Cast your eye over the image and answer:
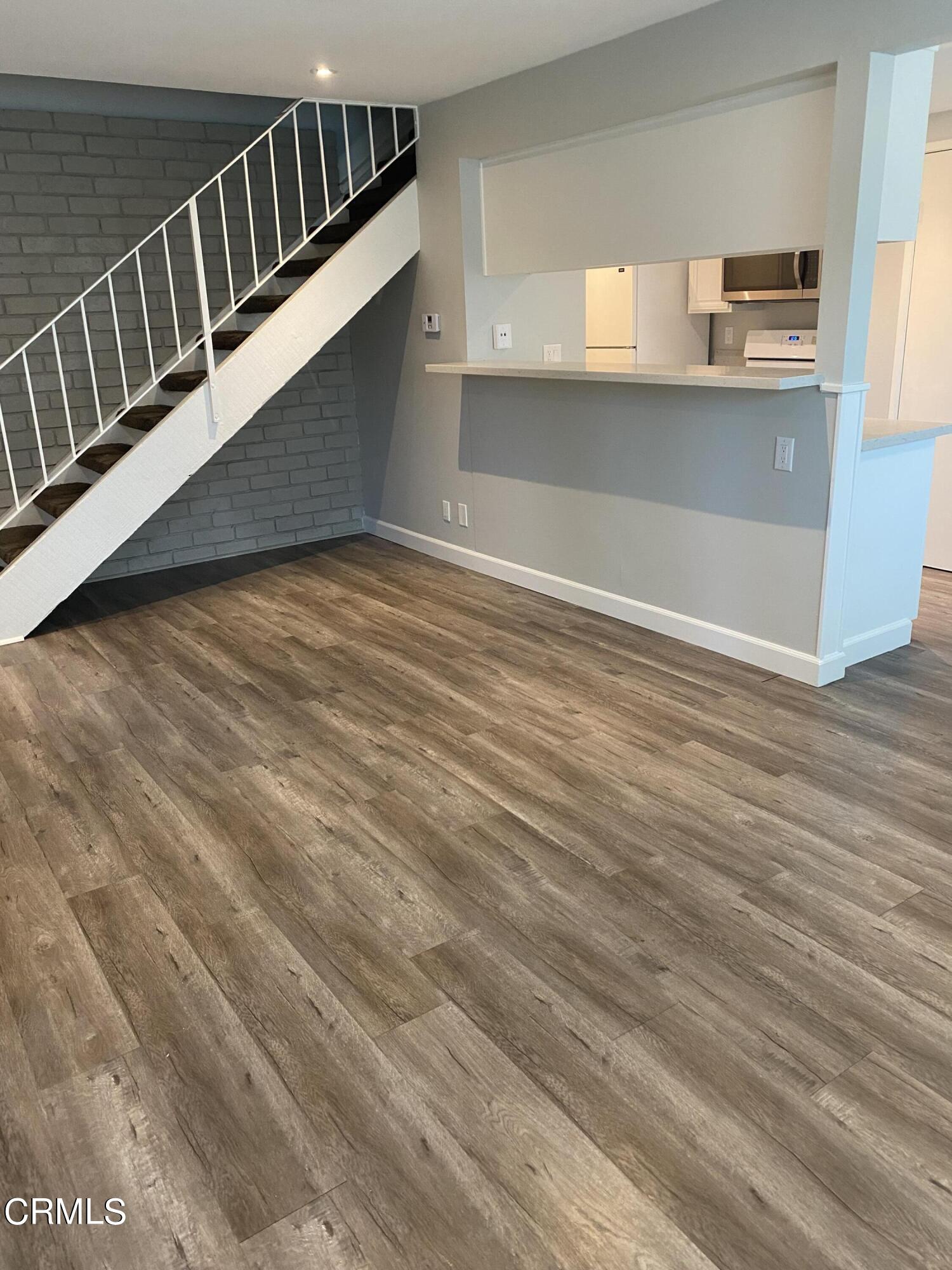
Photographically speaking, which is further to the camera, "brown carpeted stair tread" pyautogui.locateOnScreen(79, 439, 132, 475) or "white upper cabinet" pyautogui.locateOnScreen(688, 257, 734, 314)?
"white upper cabinet" pyautogui.locateOnScreen(688, 257, 734, 314)

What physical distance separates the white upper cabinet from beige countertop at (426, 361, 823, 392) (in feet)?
6.47

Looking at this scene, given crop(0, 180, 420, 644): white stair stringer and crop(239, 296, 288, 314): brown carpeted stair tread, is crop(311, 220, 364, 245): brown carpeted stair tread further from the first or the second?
crop(239, 296, 288, 314): brown carpeted stair tread

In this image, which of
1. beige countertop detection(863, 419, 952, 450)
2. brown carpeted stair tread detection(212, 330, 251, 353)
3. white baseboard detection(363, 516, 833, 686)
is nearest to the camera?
beige countertop detection(863, 419, 952, 450)

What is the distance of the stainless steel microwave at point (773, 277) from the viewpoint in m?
5.82

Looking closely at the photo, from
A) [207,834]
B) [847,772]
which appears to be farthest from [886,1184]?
[207,834]

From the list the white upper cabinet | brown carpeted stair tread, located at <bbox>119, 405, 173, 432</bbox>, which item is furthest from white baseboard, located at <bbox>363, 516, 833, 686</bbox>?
the white upper cabinet

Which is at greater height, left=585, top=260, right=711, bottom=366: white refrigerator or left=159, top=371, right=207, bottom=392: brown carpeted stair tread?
left=585, top=260, right=711, bottom=366: white refrigerator

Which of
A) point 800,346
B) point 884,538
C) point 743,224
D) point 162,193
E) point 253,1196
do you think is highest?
point 162,193

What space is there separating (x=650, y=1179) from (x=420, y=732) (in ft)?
6.61

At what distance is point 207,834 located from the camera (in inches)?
114

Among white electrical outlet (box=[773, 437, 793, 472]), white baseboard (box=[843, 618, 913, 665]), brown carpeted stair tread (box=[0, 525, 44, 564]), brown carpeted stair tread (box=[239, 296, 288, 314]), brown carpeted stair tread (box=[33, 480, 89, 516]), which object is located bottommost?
white baseboard (box=[843, 618, 913, 665])

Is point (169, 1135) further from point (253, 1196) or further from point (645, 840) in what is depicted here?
point (645, 840)

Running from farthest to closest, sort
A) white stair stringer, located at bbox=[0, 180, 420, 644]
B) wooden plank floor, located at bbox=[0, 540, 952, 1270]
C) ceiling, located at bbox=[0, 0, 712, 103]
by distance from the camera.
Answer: white stair stringer, located at bbox=[0, 180, 420, 644]
ceiling, located at bbox=[0, 0, 712, 103]
wooden plank floor, located at bbox=[0, 540, 952, 1270]

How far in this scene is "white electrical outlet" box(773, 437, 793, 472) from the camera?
3.70 meters
